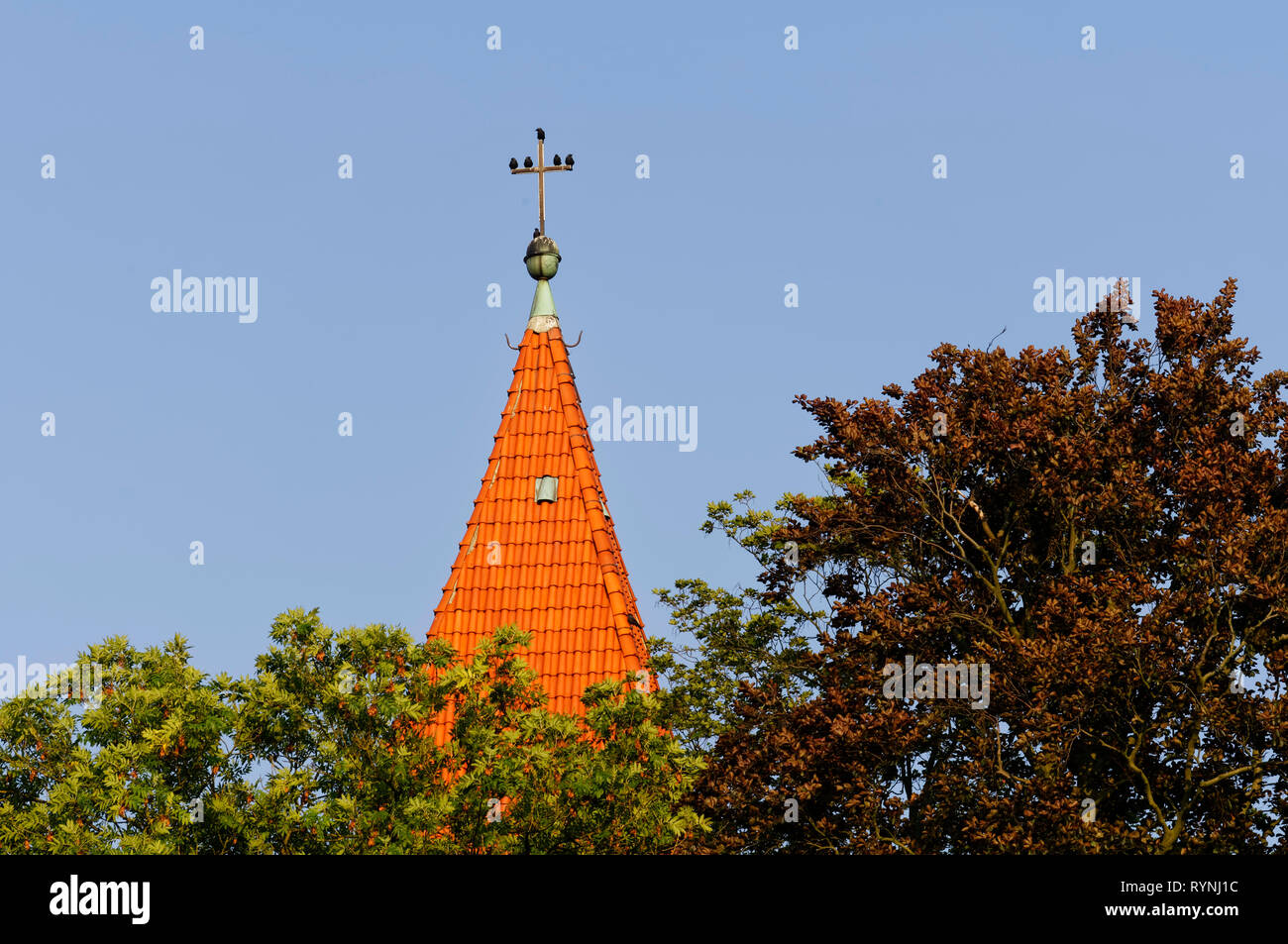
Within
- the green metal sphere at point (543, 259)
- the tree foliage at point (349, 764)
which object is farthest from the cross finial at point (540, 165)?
the tree foliage at point (349, 764)

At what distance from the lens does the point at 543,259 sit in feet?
153

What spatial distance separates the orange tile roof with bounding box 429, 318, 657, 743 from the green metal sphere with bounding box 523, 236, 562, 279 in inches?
75.2

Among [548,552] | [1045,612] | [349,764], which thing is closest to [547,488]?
[548,552]

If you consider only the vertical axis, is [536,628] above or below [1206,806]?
above

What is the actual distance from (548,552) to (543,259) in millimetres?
9014

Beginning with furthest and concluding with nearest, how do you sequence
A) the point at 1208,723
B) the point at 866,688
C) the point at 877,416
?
the point at 877,416 < the point at 866,688 < the point at 1208,723

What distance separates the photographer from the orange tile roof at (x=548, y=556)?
39.0 meters

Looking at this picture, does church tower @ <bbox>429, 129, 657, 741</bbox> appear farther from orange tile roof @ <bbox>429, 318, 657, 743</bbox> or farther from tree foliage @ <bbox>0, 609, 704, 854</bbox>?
tree foliage @ <bbox>0, 609, 704, 854</bbox>

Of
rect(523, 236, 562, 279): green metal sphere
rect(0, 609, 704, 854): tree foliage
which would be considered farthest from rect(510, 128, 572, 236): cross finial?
rect(0, 609, 704, 854): tree foliage

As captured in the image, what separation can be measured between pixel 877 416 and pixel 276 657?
33.5 ft

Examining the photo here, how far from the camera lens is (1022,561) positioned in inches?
1027
